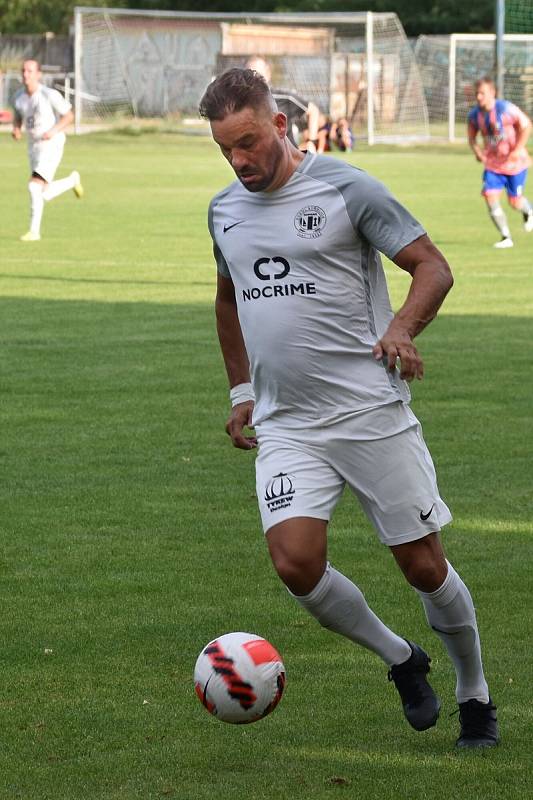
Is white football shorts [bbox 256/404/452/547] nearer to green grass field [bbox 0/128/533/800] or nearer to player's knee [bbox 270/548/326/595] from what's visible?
player's knee [bbox 270/548/326/595]

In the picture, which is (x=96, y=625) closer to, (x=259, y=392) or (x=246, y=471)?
(x=259, y=392)

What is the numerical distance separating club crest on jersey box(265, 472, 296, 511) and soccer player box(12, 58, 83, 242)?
18162 millimetres

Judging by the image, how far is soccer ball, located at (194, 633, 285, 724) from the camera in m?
4.67

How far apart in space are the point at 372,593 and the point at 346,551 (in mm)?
719

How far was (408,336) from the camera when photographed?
179 inches

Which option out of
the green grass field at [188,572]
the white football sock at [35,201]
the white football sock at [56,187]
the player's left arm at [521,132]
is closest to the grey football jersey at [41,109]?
the white football sock at [56,187]

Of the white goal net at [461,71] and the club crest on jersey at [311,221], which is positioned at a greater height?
the club crest on jersey at [311,221]

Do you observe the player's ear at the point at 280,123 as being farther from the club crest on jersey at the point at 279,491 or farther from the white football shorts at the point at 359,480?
the club crest on jersey at the point at 279,491

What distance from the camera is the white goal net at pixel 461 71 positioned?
5434 centimetres

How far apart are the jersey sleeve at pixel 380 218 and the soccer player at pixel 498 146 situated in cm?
1728

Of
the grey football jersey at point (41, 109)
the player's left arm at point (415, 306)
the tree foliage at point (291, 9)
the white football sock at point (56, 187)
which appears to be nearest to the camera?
the player's left arm at point (415, 306)

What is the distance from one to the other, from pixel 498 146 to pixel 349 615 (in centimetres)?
1802

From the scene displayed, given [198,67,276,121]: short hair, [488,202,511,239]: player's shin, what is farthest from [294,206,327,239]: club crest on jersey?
[488,202,511,239]: player's shin

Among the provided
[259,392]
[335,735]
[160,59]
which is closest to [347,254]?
[259,392]
